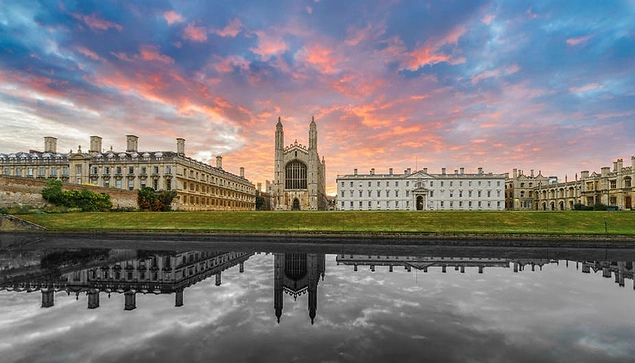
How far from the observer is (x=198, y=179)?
7206cm

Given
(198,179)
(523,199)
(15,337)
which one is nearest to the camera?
(15,337)

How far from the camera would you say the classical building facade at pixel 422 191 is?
90125 millimetres

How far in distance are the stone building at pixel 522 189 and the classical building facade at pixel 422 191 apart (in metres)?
21.8

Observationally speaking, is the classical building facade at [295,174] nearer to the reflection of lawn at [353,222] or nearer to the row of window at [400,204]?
the row of window at [400,204]

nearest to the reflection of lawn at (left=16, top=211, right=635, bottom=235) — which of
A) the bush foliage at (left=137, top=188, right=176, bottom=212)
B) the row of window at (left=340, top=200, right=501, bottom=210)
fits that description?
the bush foliage at (left=137, top=188, right=176, bottom=212)

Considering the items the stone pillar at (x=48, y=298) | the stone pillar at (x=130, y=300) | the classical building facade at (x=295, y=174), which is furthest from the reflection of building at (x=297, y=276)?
the classical building facade at (x=295, y=174)

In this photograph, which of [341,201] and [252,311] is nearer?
[252,311]

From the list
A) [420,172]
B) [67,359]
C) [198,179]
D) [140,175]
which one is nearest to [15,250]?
[67,359]

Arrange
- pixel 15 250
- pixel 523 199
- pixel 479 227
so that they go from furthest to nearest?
pixel 523 199 → pixel 479 227 → pixel 15 250

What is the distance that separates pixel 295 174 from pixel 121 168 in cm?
4485

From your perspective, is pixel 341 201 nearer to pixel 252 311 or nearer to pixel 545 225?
pixel 545 225

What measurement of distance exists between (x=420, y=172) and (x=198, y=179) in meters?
58.2

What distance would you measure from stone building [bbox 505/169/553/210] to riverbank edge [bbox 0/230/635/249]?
8879 centimetres

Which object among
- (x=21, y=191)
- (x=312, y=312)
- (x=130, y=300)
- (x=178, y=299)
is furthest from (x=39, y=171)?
(x=312, y=312)
